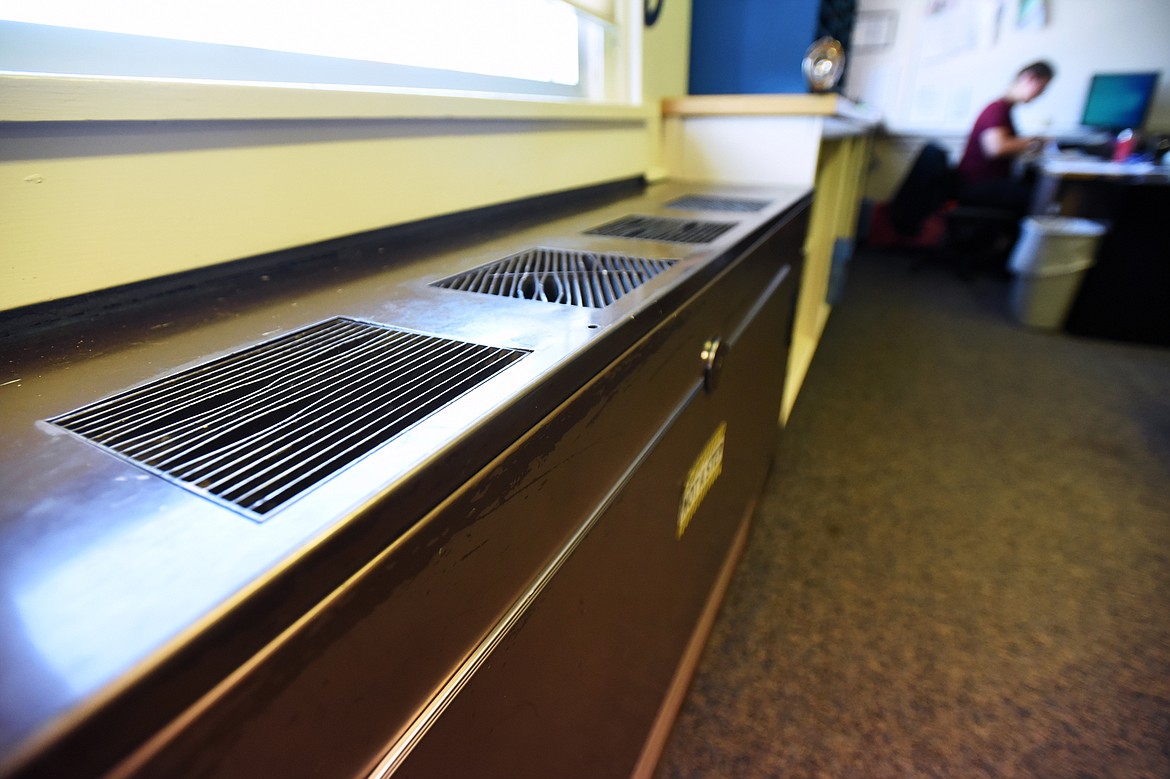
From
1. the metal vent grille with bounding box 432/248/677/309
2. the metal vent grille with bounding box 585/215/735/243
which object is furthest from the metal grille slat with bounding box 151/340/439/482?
the metal vent grille with bounding box 585/215/735/243

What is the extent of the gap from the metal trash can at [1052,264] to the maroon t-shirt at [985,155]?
942mm

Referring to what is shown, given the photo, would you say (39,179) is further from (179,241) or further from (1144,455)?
(1144,455)

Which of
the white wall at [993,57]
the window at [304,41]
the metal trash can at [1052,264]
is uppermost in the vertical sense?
the white wall at [993,57]

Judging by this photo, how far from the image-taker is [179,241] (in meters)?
0.59

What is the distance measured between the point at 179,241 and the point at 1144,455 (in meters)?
2.50

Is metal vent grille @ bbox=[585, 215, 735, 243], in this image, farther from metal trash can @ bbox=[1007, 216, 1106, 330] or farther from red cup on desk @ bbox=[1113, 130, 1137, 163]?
red cup on desk @ bbox=[1113, 130, 1137, 163]

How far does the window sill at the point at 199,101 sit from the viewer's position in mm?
475

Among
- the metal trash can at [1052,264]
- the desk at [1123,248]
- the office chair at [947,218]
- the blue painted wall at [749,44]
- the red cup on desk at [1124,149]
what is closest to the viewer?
the blue painted wall at [749,44]

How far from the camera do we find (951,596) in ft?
4.15

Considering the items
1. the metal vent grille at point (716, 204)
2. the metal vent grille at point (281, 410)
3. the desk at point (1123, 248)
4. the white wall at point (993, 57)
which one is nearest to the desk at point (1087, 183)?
the desk at point (1123, 248)

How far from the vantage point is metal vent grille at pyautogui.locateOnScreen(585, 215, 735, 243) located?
2.83 ft

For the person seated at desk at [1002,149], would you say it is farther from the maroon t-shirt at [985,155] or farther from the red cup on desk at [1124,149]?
the red cup on desk at [1124,149]

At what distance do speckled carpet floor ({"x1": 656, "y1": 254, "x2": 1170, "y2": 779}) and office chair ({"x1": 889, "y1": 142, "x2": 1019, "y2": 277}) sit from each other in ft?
6.15

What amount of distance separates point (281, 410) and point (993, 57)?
5.63 meters
